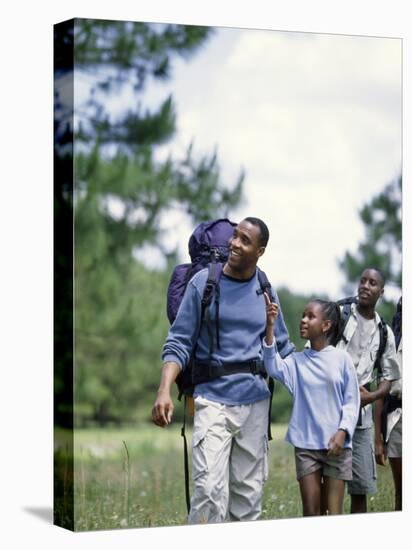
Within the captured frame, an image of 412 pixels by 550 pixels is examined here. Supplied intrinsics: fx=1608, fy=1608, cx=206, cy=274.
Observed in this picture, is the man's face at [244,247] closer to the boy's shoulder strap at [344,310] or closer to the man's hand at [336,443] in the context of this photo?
the boy's shoulder strap at [344,310]

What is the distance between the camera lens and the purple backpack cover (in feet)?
38.7

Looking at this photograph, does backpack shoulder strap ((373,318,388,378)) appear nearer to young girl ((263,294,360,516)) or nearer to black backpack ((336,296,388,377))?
black backpack ((336,296,388,377))

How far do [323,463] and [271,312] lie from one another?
1.29 m

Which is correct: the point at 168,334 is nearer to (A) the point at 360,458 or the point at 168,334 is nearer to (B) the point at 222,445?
(B) the point at 222,445

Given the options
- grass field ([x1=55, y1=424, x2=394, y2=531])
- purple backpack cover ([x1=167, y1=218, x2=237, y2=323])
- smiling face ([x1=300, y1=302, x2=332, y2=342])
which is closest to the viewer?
grass field ([x1=55, y1=424, x2=394, y2=531])

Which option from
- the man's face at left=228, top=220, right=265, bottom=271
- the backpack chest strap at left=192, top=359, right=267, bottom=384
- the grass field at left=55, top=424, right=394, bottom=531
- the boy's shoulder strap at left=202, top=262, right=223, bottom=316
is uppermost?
the man's face at left=228, top=220, right=265, bottom=271

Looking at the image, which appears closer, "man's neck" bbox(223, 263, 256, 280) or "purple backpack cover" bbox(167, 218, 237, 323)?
"man's neck" bbox(223, 263, 256, 280)

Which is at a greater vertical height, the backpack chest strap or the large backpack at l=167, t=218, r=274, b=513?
the large backpack at l=167, t=218, r=274, b=513

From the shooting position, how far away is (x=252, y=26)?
40.4 ft

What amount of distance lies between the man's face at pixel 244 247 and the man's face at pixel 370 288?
41.2 inches

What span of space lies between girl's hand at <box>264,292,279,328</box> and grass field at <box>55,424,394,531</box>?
0.83 meters

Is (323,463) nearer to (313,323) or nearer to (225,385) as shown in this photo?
(313,323)

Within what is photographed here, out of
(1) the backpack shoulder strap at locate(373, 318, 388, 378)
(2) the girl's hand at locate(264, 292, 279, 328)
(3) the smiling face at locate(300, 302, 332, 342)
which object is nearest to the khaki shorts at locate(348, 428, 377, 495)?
(1) the backpack shoulder strap at locate(373, 318, 388, 378)

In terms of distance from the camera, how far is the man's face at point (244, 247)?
463 inches
